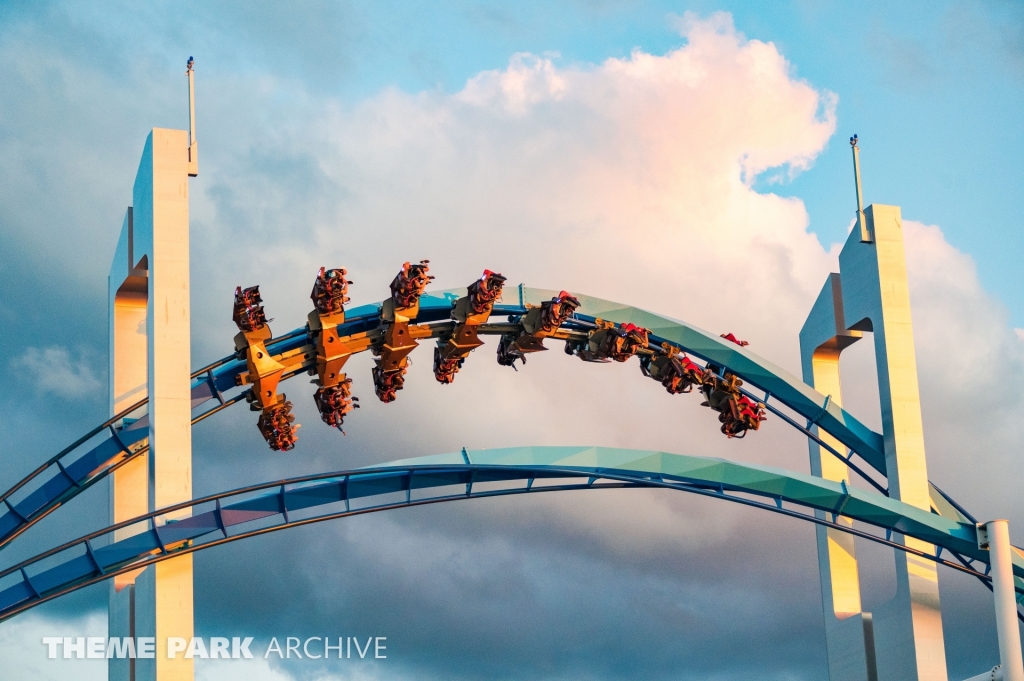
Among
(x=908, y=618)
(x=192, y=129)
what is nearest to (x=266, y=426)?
(x=192, y=129)

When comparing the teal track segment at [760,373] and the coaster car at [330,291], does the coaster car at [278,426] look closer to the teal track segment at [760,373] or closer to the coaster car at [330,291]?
the coaster car at [330,291]

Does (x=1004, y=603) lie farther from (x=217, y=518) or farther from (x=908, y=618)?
(x=217, y=518)

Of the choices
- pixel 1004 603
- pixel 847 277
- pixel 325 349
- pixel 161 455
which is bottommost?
pixel 1004 603

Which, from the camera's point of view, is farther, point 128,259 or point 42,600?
point 128,259

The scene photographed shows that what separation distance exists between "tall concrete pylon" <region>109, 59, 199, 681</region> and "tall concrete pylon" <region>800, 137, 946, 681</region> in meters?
13.2

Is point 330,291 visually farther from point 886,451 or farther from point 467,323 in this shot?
point 886,451

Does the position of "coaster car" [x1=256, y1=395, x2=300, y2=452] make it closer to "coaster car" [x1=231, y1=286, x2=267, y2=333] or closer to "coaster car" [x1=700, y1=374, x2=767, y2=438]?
"coaster car" [x1=231, y1=286, x2=267, y2=333]

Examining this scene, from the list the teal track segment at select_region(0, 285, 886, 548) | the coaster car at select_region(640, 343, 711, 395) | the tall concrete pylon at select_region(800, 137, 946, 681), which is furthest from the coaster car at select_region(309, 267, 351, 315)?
the tall concrete pylon at select_region(800, 137, 946, 681)

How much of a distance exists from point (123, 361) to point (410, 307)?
5019 millimetres

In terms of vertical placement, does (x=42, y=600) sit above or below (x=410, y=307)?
below

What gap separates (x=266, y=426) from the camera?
26.0m

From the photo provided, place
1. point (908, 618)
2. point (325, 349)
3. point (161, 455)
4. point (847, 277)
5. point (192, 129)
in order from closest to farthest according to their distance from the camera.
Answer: point (161, 455)
point (192, 129)
point (325, 349)
point (908, 618)
point (847, 277)

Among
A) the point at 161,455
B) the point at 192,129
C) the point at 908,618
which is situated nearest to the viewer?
the point at 161,455

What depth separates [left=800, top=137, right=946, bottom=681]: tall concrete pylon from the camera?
28406 mm
